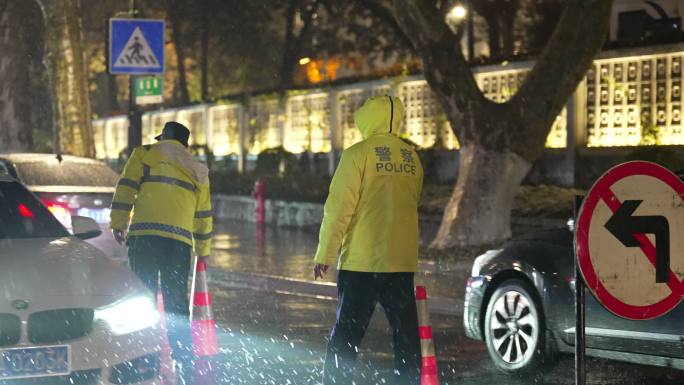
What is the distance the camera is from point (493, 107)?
1736 centimetres

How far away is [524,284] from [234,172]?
2255 cm

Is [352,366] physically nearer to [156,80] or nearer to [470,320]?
[470,320]

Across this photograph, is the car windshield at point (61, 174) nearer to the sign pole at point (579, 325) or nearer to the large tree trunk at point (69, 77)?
the sign pole at point (579, 325)

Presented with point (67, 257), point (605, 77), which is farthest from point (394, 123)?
point (605, 77)

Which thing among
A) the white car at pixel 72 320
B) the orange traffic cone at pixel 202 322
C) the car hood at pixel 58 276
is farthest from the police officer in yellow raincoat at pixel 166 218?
the white car at pixel 72 320

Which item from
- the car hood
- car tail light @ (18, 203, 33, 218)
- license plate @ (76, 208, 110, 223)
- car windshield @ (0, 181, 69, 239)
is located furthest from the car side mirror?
license plate @ (76, 208, 110, 223)

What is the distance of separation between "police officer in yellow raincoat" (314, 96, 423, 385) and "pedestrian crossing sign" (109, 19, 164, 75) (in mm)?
11242

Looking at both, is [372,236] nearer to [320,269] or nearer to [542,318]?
[320,269]

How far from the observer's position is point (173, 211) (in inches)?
351

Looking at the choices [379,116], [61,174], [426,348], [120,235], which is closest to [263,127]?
[61,174]

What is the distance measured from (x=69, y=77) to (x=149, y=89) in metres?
12.3

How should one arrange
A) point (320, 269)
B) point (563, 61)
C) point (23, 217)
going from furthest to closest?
point (563, 61) < point (23, 217) < point (320, 269)

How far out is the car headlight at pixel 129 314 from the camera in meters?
6.62

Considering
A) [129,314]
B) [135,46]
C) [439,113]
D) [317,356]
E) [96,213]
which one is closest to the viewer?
[129,314]
